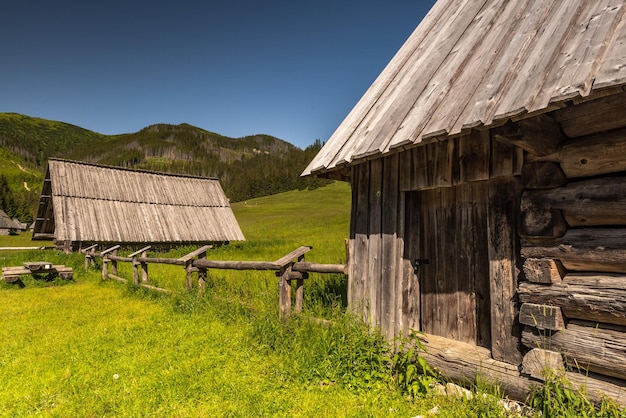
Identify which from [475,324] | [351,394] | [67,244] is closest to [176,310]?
[351,394]

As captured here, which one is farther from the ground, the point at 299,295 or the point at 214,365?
the point at 299,295

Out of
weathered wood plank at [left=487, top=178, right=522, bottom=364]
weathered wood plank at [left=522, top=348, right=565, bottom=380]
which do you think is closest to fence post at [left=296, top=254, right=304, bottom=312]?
weathered wood plank at [left=487, top=178, right=522, bottom=364]

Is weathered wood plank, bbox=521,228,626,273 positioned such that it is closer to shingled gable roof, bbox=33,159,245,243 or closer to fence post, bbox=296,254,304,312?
fence post, bbox=296,254,304,312

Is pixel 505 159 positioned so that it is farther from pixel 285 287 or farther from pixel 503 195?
pixel 285 287

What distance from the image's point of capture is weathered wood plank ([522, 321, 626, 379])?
311 cm

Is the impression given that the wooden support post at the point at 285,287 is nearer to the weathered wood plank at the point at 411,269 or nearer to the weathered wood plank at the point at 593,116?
the weathered wood plank at the point at 411,269

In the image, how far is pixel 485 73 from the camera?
4.03 metres

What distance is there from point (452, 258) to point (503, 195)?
50.3 inches

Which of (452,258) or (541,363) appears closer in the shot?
(541,363)

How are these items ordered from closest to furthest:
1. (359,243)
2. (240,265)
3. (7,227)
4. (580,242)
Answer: (580,242), (359,243), (240,265), (7,227)

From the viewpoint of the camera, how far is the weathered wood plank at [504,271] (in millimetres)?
3850

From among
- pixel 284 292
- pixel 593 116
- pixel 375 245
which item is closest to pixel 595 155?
pixel 593 116

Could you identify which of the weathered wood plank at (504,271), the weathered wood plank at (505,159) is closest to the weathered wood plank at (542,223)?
the weathered wood plank at (504,271)

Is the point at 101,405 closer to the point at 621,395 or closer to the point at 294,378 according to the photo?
the point at 294,378
